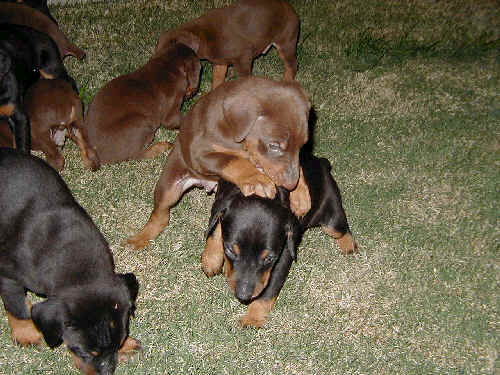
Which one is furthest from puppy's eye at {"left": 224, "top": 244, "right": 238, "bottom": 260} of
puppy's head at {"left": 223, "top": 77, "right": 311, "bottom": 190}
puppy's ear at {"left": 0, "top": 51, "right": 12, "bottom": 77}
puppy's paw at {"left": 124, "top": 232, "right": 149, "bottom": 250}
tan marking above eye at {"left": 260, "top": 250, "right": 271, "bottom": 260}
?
puppy's ear at {"left": 0, "top": 51, "right": 12, "bottom": 77}

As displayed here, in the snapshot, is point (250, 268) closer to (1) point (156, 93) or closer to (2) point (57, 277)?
(2) point (57, 277)

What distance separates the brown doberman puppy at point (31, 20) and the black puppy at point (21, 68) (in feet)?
2.39

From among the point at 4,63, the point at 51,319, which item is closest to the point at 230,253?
the point at 51,319

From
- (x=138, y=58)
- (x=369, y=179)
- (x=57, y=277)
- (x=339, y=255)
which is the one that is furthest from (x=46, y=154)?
(x=369, y=179)

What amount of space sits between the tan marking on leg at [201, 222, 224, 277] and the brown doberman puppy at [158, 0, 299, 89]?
2.96 m

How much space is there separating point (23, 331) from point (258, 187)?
81.8 inches

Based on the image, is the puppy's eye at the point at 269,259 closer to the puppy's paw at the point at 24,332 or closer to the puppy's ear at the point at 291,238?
the puppy's ear at the point at 291,238

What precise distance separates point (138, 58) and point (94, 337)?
502 cm

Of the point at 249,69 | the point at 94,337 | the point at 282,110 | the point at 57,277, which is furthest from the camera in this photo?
the point at 249,69

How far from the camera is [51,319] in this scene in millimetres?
2707

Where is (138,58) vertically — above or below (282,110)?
below

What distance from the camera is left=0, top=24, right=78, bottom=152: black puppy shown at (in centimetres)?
451

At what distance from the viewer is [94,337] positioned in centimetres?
277

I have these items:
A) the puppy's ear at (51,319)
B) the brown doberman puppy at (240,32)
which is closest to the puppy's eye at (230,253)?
the puppy's ear at (51,319)
